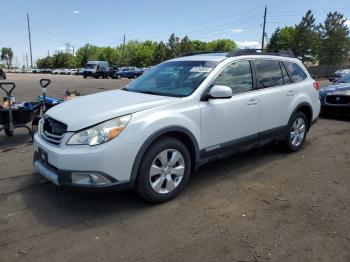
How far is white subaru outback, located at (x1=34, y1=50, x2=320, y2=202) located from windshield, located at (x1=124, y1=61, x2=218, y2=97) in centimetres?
1

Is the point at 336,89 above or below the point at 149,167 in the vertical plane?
above

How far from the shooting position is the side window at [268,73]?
5.46 meters

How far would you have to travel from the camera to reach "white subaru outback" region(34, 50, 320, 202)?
375 cm

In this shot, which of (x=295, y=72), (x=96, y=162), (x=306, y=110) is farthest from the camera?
(x=306, y=110)

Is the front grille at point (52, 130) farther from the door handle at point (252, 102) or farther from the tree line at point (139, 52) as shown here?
the tree line at point (139, 52)

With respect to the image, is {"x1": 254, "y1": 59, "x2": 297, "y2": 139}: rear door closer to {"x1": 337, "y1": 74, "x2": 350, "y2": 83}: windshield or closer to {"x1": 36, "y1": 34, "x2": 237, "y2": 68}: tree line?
{"x1": 337, "y1": 74, "x2": 350, "y2": 83}: windshield

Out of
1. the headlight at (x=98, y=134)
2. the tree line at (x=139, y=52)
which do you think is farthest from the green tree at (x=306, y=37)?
the headlight at (x=98, y=134)

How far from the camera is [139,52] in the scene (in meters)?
99.9

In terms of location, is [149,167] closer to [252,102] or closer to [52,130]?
[52,130]

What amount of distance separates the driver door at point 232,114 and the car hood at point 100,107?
585 millimetres

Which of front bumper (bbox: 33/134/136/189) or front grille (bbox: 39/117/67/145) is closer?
front bumper (bbox: 33/134/136/189)

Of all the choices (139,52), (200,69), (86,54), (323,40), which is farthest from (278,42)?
(86,54)

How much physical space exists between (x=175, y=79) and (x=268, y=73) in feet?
5.30

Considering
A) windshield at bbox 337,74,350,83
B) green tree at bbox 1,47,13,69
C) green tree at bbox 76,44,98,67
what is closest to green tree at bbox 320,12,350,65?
windshield at bbox 337,74,350,83
